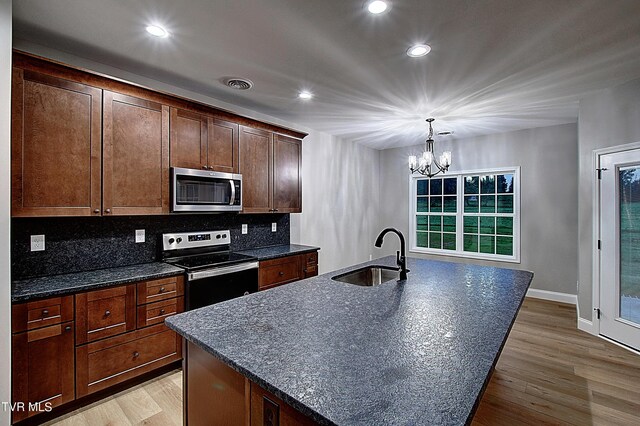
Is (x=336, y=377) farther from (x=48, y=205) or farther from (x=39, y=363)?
(x=48, y=205)

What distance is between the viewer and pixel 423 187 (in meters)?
5.88

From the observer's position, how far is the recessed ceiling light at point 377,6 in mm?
1822

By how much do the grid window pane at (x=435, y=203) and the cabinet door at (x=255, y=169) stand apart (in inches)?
134

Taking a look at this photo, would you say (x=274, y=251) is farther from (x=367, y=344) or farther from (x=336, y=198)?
(x=367, y=344)

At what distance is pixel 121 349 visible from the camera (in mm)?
2271

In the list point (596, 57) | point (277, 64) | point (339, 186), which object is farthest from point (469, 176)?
point (277, 64)

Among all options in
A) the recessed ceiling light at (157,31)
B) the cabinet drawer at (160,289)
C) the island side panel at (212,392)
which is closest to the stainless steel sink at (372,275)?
the island side panel at (212,392)

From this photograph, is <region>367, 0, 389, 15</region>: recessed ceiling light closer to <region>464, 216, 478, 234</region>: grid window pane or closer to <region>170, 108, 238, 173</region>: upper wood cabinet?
<region>170, 108, 238, 173</region>: upper wood cabinet

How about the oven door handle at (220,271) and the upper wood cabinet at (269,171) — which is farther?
the upper wood cabinet at (269,171)

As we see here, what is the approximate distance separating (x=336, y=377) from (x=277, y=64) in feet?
8.03

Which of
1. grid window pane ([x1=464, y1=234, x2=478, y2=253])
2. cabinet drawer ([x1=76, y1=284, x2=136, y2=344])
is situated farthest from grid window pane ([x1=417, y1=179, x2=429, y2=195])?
cabinet drawer ([x1=76, y1=284, x2=136, y2=344])

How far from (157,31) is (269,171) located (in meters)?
1.77

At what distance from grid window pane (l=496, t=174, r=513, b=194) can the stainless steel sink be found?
140 inches

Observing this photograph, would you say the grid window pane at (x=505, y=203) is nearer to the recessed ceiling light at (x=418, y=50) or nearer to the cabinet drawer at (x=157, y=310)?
the recessed ceiling light at (x=418, y=50)
